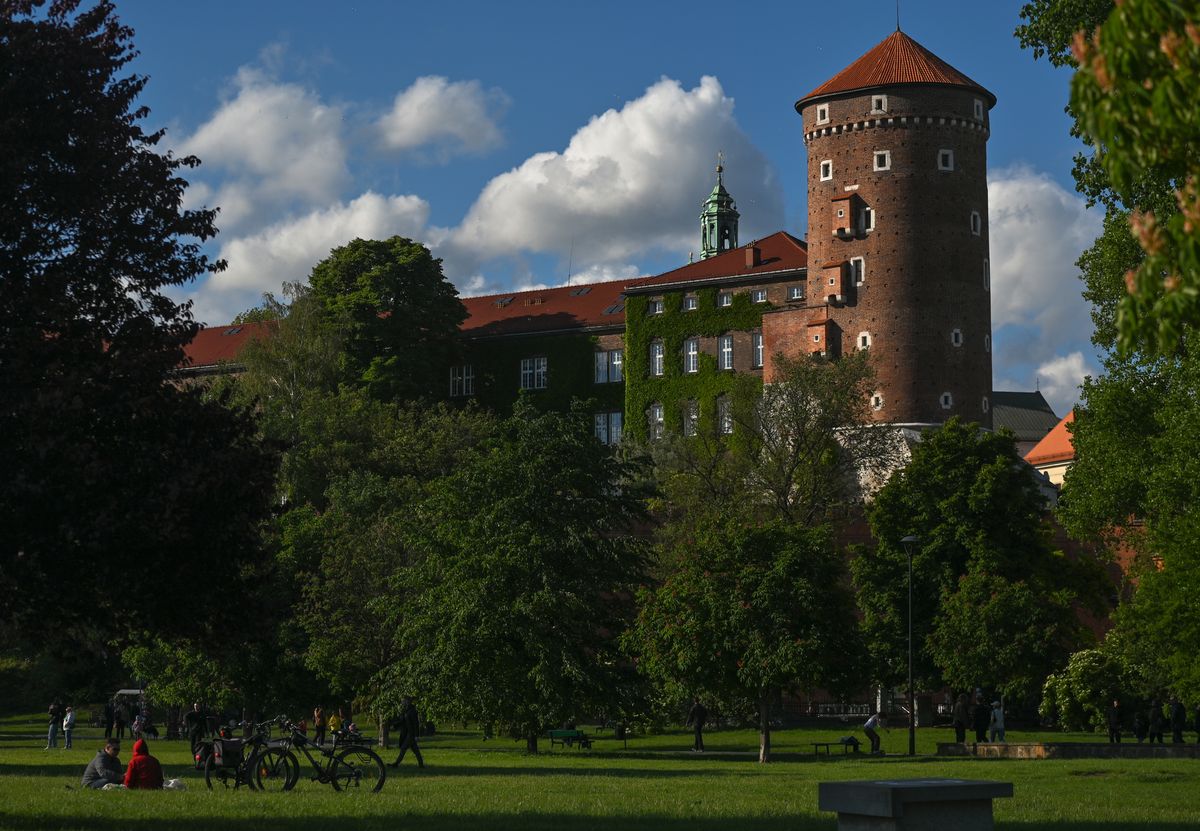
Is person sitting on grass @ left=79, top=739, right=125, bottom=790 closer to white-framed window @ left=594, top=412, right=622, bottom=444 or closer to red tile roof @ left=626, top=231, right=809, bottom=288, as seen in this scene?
red tile roof @ left=626, top=231, right=809, bottom=288

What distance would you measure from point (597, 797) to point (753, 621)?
1686 centimetres

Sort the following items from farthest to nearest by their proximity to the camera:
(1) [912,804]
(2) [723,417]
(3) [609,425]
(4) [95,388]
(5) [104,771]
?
(3) [609,425] → (2) [723,417] → (5) [104,771] → (4) [95,388] → (1) [912,804]

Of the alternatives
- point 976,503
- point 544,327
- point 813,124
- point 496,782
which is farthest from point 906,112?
point 496,782

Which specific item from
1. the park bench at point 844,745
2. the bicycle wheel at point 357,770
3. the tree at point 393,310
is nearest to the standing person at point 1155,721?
the park bench at point 844,745

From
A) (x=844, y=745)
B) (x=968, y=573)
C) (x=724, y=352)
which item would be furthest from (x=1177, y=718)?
(x=724, y=352)

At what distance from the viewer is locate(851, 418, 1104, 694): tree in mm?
46062

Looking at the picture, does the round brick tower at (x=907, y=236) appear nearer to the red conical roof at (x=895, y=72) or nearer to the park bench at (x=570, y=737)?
the red conical roof at (x=895, y=72)

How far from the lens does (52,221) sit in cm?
1886

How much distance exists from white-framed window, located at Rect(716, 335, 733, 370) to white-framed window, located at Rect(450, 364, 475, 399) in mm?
16404

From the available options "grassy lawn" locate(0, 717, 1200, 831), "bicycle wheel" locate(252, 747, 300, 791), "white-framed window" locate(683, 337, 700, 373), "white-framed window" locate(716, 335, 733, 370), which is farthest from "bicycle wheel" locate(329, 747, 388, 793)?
"white-framed window" locate(683, 337, 700, 373)

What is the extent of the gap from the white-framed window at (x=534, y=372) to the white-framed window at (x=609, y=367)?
11.0 ft

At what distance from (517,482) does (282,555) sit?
12.9 m

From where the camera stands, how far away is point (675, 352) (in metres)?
87.7

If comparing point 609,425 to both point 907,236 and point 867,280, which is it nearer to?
point 867,280
